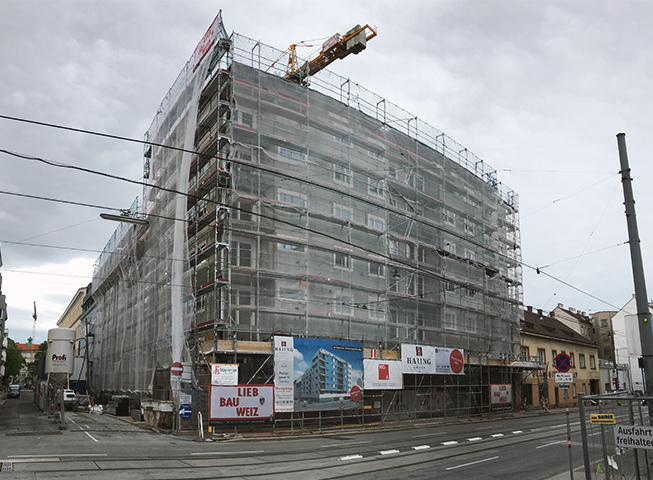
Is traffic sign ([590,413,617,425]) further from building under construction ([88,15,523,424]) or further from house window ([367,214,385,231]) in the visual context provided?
house window ([367,214,385,231])

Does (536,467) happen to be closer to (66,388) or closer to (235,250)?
(235,250)

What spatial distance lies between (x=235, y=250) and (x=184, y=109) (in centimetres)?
894

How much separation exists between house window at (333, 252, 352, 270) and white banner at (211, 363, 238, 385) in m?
8.82

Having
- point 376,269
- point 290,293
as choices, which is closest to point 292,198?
point 290,293

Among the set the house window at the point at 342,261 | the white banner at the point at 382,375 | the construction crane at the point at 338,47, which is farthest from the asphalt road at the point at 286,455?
the construction crane at the point at 338,47

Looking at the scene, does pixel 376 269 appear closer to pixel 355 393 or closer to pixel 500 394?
pixel 355 393

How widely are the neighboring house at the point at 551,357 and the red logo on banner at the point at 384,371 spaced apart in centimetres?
1919

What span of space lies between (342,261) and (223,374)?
984 centimetres

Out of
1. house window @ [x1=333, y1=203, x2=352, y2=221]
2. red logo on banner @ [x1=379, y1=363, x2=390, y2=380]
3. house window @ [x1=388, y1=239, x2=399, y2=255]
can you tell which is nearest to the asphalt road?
red logo on banner @ [x1=379, y1=363, x2=390, y2=380]

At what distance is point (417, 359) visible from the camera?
30.5 meters

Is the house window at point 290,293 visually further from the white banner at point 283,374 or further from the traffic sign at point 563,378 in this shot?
the traffic sign at point 563,378

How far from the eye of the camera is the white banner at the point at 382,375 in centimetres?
2755

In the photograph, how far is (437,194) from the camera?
3628 centimetres

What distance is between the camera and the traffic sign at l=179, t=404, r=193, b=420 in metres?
22.2
